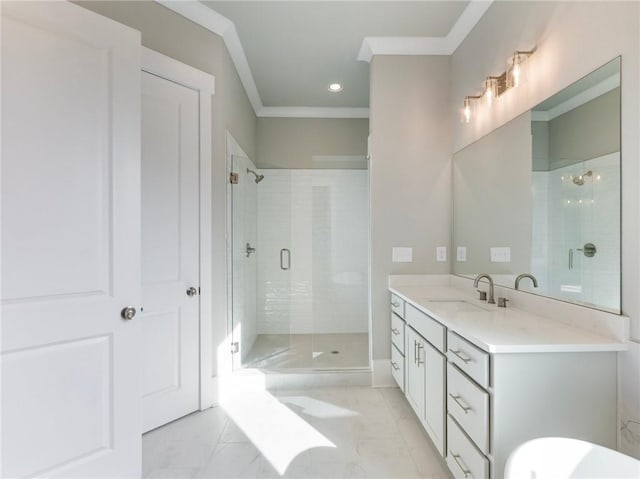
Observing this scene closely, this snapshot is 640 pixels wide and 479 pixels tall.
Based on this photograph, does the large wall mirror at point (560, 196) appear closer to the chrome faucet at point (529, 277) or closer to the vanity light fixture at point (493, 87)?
the chrome faucet at point (529, 277)

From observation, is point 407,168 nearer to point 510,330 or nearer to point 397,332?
point 397,332

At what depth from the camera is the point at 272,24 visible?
2.45 m

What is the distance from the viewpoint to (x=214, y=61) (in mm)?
2441

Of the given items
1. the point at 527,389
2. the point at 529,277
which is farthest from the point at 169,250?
the point at 529,277

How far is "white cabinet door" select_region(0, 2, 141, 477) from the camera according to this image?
126cm

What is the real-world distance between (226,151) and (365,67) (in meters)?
1.55

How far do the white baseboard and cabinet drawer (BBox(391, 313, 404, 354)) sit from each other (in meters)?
0.24

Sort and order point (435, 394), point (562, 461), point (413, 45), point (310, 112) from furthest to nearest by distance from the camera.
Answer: point (310, 112) → point (413, 45) → point (435, 394) → point (562, 461)

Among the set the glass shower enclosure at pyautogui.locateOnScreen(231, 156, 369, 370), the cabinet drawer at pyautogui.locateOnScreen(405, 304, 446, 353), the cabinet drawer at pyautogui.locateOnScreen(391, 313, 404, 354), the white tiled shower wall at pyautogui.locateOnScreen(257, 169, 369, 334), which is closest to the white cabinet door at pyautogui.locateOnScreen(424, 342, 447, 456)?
the cabinet drawer at pyautogui.locateOnScreen(405, 304, 446, 353)

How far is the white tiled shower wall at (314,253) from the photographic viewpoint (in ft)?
10.6

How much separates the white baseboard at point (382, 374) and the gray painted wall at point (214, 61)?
4.26ft

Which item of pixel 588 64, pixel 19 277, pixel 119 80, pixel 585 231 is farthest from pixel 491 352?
pixel 119 80

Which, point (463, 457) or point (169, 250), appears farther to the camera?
point (169, 250)

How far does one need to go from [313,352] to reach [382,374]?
0.70 meters
